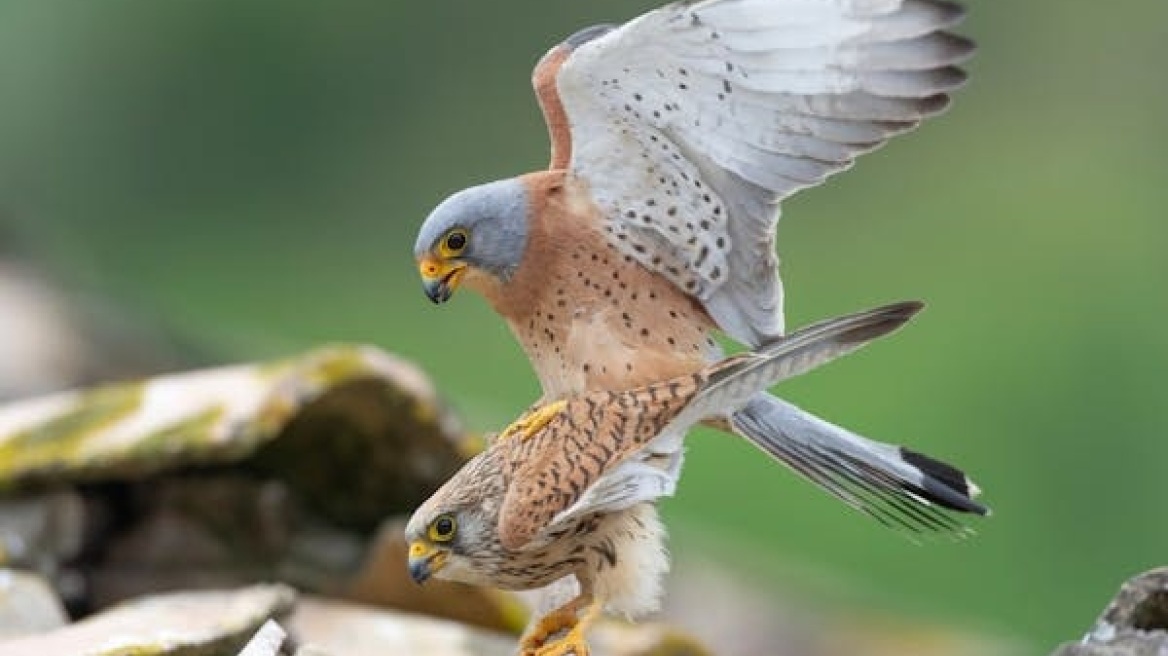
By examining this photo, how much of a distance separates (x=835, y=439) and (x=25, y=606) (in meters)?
1.24

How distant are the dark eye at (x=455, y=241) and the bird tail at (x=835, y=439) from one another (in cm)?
31

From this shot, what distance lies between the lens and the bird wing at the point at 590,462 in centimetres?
192

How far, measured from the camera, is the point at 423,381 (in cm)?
296

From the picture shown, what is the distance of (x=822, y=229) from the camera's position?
15.0 feet

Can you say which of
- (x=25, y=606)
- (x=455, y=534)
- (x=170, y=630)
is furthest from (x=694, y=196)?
(x=25, y=606)

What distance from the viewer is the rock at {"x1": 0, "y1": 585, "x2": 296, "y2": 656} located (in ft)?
7.36

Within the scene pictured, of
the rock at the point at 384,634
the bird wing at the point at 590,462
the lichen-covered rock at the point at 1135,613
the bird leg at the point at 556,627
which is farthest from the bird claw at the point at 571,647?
the rock at the point at 384,634

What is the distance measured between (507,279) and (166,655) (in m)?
0.64

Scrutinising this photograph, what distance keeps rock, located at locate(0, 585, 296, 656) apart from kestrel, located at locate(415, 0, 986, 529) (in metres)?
0.54

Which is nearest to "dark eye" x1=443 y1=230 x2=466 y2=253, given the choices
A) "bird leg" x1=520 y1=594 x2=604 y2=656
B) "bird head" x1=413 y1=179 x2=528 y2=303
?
"bird head" x1=413 y1=179 x2=528 y2=303

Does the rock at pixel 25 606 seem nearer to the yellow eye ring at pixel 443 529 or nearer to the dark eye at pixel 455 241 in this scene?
the yellow eye ring at pixel 443 529

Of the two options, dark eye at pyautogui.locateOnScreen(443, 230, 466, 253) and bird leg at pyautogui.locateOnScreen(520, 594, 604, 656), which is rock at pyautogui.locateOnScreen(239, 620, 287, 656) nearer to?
bird leg at pyautogui.locateOnScreen(520, 594, 604, 656)

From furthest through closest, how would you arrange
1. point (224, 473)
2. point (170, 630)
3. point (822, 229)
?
1. point (822, 229)
2. point (224, 473)
3. point (170, 630)

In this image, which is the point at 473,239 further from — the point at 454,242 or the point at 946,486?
the point at 946,486
